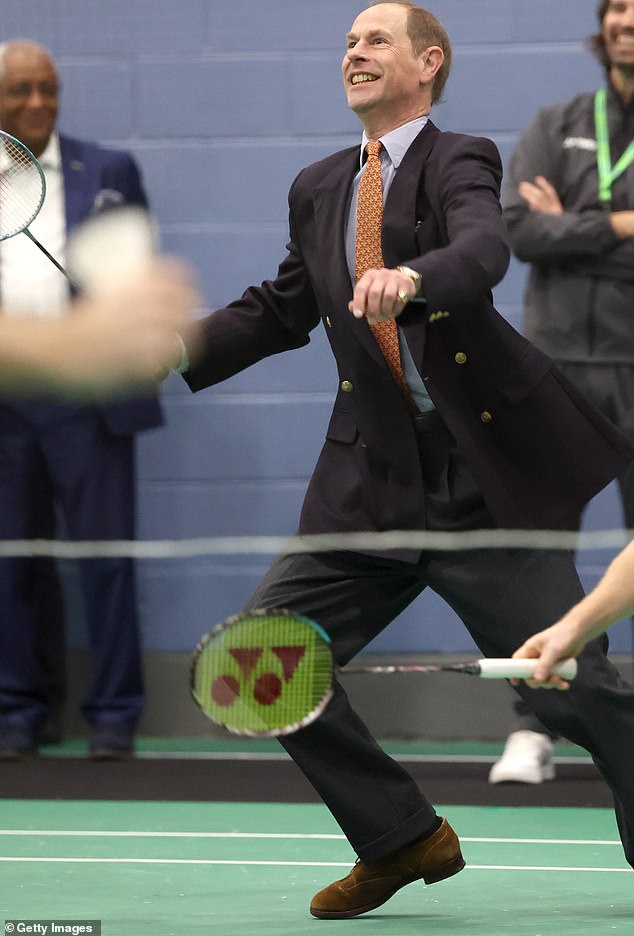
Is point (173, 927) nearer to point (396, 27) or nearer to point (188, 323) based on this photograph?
point (188, 323)

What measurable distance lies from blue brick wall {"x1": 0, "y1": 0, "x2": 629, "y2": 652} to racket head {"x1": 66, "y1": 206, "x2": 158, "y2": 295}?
304 millimetres

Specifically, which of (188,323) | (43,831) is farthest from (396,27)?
(43,831)

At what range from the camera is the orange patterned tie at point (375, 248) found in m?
3.78

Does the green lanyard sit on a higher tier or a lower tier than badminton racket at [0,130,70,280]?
lower

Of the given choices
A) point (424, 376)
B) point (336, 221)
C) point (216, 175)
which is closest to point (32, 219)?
point (336, 221)

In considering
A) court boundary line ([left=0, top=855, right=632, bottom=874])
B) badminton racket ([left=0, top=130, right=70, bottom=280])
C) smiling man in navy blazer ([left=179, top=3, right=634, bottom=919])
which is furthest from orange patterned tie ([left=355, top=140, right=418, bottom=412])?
court boundary line ([left=0, top=855, right=632, bottom=874])

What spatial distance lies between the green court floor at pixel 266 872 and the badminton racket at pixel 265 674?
0.54 metres

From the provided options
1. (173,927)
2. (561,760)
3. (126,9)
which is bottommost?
(561,760)

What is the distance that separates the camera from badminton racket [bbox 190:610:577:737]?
11.1ft

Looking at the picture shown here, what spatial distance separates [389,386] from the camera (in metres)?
3.76

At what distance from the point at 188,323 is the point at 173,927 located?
1.22m

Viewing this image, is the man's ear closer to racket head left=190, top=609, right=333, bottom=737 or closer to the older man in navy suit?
racket head left=190, top=609, right=333, bottom=737

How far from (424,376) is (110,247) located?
2.37 feet

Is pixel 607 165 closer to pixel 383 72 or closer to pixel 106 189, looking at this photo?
pixel 106 189
